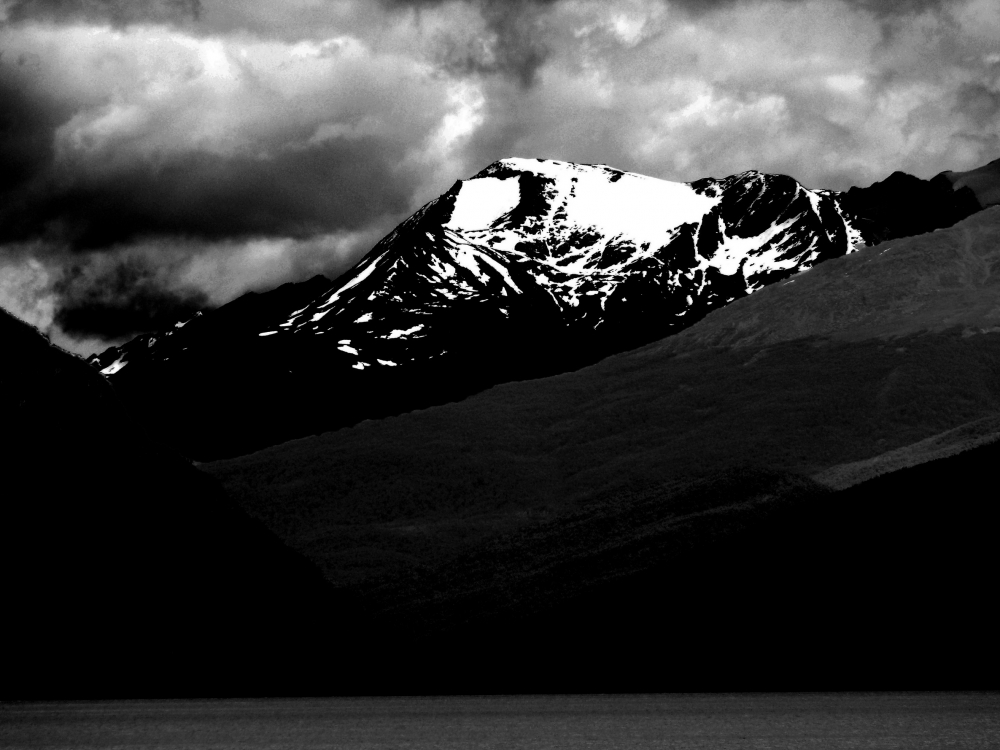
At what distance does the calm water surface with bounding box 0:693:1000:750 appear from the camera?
33844mm

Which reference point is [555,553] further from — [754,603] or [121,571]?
[121,571]

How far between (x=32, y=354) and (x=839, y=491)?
5681 cm

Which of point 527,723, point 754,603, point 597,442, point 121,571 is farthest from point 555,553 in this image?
point 527,723

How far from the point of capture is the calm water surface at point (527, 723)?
111 ft

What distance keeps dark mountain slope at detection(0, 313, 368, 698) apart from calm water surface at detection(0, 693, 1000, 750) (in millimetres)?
7934

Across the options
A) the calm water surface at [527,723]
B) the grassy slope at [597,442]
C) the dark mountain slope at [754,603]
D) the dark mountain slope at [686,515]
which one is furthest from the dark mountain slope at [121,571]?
the grassy slope at [597,442]

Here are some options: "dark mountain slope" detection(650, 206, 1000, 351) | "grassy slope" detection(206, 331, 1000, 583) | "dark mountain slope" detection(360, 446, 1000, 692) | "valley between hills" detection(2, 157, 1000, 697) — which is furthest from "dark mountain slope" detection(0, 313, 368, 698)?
"dark mountain slope" detection(650, 206, 1000, 351)

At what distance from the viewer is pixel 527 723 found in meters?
43.8

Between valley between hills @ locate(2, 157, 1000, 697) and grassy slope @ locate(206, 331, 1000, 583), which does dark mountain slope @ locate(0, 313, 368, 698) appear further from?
grassy slope @ locate(206, 331, 1000, 583)

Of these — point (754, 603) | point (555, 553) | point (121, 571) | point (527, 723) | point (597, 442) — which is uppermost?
point (597, 442)

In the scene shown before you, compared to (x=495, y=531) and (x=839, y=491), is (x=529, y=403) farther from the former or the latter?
(x=839, y=491)

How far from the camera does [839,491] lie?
326 ft

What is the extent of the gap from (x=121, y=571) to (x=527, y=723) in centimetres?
3871

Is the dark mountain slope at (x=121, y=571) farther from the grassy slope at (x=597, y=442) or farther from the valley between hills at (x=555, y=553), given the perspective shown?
the grassy slope at (x=597, y=442)
